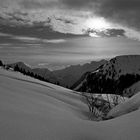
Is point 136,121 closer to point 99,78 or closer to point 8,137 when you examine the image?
point 8,137

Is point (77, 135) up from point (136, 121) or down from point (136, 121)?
down

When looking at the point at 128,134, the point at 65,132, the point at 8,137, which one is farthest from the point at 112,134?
the point at 8,137

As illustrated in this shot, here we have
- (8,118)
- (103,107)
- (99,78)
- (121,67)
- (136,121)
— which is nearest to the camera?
(8,118)

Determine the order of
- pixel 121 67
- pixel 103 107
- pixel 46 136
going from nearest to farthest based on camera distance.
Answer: pixel 46 136
pixel 103 107
pixel 121 67

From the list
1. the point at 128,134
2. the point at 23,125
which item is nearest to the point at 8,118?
the point at 23,125

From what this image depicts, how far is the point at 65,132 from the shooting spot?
2.47 metres

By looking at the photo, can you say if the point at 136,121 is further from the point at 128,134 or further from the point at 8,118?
the point at 8,118

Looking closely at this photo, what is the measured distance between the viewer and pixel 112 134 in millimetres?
2574

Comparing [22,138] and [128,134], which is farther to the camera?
[128,134]

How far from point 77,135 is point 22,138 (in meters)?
0.71

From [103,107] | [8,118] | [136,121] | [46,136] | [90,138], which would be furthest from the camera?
[103,107]

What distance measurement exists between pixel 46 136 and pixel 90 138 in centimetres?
57

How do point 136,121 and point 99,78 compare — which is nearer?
point 136,121

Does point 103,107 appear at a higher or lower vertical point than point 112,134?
lower
